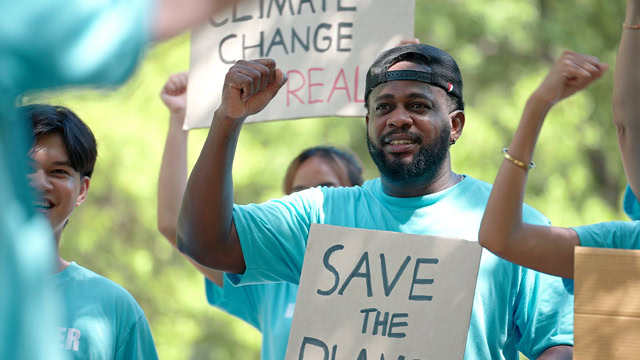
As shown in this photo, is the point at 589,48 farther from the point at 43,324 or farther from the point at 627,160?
the point at 43,324

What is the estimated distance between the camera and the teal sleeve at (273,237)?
9.84 ft

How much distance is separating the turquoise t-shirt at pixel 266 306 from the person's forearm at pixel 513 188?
1332 millimetres

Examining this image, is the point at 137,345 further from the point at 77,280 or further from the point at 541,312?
the point at 541,312

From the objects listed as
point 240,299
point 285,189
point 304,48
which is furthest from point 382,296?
point 285,189

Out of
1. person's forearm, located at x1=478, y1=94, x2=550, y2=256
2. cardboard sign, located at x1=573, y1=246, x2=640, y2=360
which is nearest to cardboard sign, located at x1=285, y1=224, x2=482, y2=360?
person's forearm, located at x1=478, y1=94, x2=550, y2=256

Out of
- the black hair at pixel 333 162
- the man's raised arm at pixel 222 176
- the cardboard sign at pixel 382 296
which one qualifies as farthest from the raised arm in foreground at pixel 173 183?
the cardboard sign at pixel 382 296

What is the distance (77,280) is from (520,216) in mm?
1467

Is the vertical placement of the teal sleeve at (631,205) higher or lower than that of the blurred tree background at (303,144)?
lower

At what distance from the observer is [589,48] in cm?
812

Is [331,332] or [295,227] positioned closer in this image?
[331,332]

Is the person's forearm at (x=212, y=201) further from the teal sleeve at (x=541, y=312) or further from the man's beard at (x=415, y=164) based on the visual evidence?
the teal sleeve at (x=541, y=312)

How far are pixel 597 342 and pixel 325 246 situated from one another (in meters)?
0.87

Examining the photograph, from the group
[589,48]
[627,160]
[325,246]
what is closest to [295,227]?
[325,246]

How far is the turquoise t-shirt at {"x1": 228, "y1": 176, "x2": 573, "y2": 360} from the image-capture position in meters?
2.88
